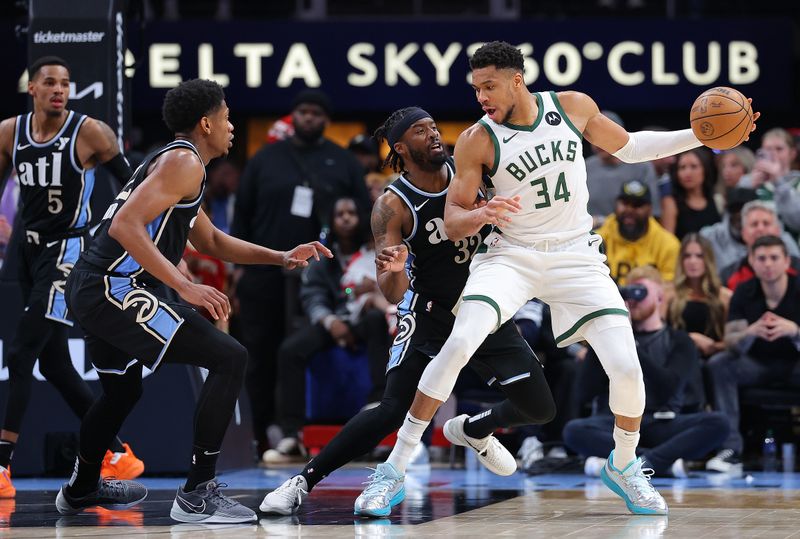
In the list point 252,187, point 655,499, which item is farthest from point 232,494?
point 252,187

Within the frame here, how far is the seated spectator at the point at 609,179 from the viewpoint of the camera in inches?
415

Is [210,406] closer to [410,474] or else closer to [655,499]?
[655,499]

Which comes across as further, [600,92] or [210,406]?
[600,92]

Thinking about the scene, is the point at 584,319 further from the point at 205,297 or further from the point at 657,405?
the point at 657,405

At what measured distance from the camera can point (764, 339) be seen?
29.5ft

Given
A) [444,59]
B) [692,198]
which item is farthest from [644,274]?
[444,59]

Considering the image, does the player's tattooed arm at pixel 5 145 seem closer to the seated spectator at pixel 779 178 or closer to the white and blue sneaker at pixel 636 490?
the white and blue sneaker at pixel 636 490

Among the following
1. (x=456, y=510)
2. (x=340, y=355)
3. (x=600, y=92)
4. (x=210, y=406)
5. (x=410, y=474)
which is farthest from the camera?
(x=600, y=92)

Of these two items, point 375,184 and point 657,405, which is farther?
point 375,184

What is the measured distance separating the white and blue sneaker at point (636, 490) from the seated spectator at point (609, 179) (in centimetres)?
459

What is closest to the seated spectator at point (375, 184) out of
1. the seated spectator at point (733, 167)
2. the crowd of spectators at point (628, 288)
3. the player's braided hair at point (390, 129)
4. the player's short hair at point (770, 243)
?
the crowd of spectators at point (628, 288)

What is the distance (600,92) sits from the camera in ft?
45.6

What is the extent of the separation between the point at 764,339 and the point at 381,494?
400 centimetres

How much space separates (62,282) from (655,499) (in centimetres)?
349
